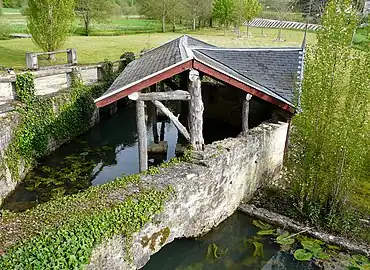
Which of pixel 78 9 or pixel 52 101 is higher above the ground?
Result: pixel 78 9

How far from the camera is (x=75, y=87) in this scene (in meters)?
15.0

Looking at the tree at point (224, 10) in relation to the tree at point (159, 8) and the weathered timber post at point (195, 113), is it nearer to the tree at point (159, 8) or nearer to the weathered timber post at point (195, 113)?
the tree at point (159, 8)

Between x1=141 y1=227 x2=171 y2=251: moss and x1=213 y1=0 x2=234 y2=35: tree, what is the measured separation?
40.1 meters

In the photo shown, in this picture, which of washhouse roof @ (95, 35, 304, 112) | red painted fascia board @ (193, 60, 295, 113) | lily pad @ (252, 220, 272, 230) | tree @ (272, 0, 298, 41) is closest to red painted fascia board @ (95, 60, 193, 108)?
washhouse roof @ (95, 35, 304, 112)

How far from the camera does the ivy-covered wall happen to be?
10.3 m

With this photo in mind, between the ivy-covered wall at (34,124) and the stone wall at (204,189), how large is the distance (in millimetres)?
5194

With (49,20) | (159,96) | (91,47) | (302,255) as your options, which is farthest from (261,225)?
(91,47)

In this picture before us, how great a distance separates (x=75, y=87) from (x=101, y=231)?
411 inches

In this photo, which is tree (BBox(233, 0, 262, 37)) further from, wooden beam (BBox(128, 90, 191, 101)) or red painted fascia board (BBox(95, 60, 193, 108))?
red painted fascia board (BBox(95, 60, 193, 108))

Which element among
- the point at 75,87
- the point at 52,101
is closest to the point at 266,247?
the point at 52,101

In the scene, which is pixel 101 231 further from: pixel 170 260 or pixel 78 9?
pixel 78 9

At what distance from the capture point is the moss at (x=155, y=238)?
257 inches

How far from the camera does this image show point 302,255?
24.8ft

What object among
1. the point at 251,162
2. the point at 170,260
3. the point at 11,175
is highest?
the point at 251,162
